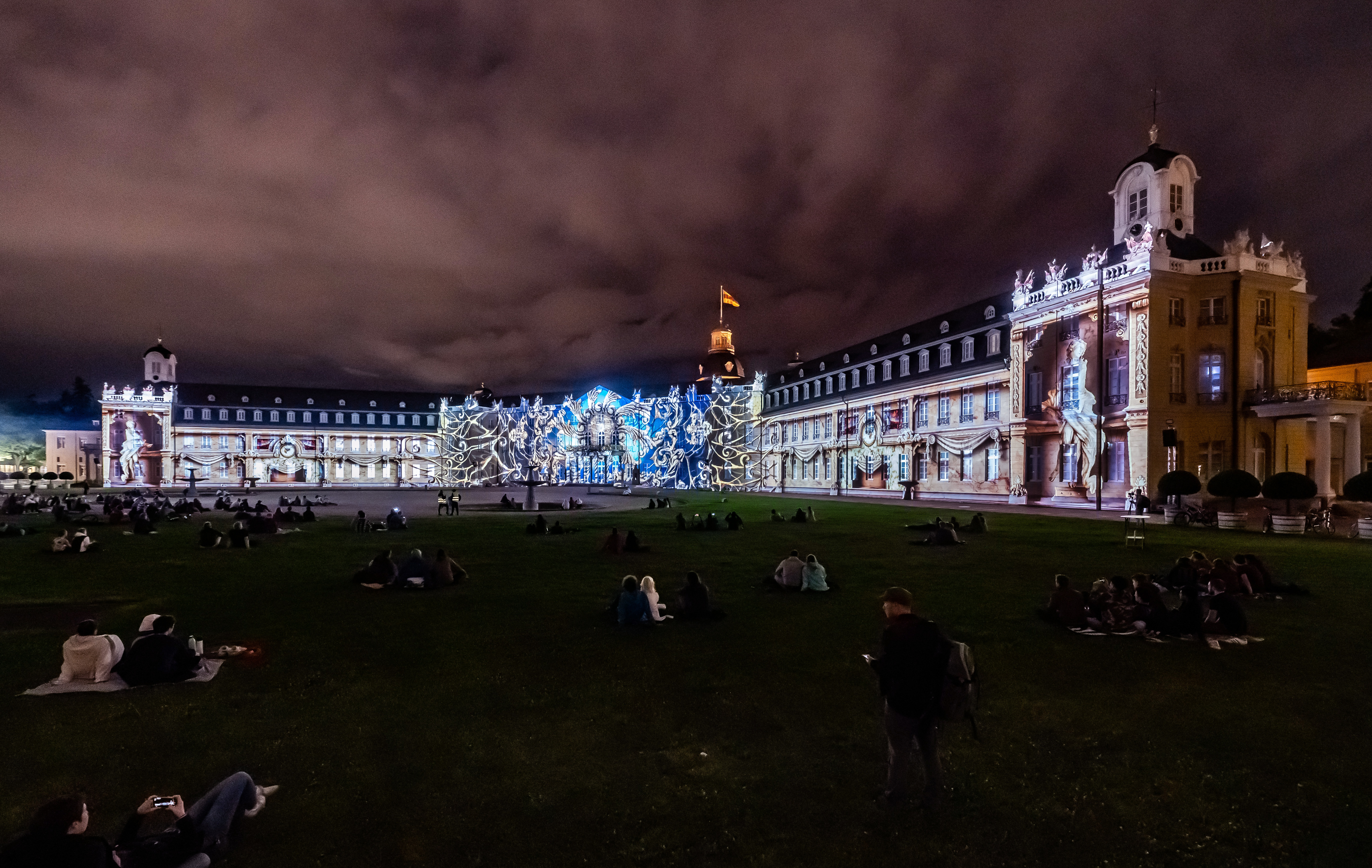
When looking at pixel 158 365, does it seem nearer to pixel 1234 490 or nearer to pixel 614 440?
pixel 614 440

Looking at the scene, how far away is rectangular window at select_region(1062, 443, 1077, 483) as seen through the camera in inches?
1542

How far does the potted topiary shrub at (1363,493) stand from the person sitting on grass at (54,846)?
3389cm

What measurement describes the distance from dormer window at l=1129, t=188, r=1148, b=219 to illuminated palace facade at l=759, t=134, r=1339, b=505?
0.07m

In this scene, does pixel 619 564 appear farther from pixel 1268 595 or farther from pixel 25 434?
pixel 25 434

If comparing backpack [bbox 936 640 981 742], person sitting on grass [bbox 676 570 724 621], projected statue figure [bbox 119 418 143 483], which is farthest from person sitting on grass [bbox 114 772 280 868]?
projected statue figure [bbox 119 418 143 483]

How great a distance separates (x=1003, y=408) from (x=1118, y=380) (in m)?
9.15

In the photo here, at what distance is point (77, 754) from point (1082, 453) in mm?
42450

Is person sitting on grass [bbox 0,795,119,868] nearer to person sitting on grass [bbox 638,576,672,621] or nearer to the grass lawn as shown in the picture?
the grass lawn

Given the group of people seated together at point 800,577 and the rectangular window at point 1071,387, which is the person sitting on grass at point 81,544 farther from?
the rectangular window at point 1071,387

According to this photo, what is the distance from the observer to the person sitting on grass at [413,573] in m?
15.1

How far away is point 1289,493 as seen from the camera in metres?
26.5

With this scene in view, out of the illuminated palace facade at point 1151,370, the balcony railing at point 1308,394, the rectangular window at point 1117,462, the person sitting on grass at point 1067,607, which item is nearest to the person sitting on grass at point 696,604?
the person sitting on grass at point 1067,607

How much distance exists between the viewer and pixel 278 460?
319ft

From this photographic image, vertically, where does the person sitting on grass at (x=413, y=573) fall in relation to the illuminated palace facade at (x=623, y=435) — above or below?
below
